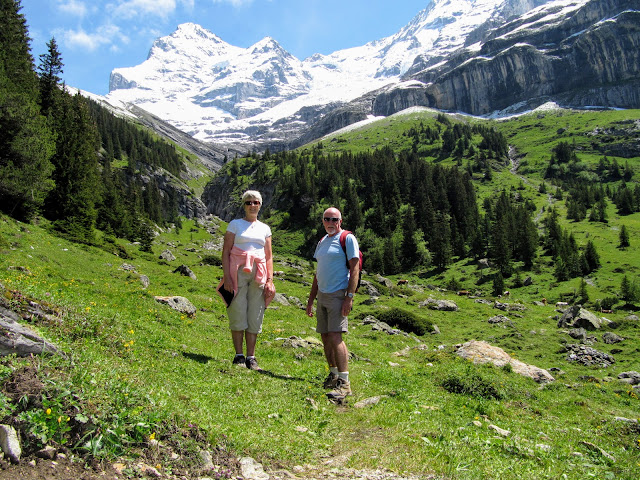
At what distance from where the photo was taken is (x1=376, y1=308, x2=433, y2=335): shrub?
2773 cm

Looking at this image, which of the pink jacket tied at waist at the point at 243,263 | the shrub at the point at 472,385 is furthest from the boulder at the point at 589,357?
A: the pink jacket tied at waist at the point at 243,263

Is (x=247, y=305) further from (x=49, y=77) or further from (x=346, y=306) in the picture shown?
(x=49, y=77)

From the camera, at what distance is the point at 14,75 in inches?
1687

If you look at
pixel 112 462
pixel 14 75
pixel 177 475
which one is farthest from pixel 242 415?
pixel 14 75

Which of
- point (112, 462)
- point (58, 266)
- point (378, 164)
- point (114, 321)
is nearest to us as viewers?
point (112, 462)

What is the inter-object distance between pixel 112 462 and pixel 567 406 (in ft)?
40.0

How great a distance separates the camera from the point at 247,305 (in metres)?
10.2

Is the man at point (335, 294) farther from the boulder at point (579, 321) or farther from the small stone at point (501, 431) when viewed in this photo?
the boulder at point (579, 321)

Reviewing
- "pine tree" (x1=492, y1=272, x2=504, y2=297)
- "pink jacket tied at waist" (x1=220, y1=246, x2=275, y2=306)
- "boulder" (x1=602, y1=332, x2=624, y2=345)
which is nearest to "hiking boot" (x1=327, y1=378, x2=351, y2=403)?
"pink jacket tied at waist" (x1=220, y1=246, x2=275, y2=306)

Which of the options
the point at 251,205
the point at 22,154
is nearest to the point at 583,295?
the point at 251,205

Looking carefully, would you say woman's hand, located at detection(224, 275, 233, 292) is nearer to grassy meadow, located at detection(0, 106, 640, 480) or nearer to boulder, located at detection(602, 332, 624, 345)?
grassy meadow, located at detection(0, 106, 640, 480)

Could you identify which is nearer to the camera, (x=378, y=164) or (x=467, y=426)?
(x=467, y=426)

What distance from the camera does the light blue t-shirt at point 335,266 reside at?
31.1 feet

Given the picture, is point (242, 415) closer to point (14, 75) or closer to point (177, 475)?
point (177, 475)
